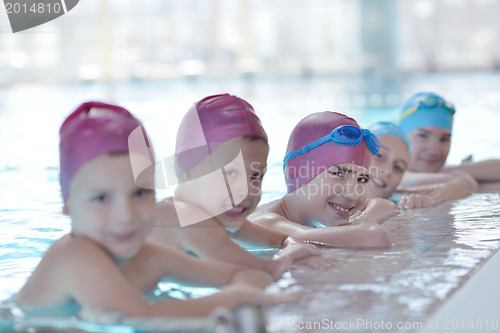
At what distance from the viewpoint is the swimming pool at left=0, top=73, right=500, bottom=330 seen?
4.49m

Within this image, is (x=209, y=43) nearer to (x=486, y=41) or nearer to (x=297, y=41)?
(x=297, y=41)

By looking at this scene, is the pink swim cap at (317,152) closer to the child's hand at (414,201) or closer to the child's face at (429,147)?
the child's hand at (414,201)

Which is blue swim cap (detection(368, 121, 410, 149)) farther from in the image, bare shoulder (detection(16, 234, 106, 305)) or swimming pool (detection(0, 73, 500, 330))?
bare shoulder (detection(16, 234, 106, 305))

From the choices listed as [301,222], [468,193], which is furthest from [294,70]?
[301,222]

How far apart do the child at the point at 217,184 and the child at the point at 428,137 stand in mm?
2884

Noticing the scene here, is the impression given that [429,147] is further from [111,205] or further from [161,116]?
[161,116]

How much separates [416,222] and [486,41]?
2271 centimetres

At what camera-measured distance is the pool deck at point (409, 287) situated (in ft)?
7.52

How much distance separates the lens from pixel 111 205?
90.1 inches

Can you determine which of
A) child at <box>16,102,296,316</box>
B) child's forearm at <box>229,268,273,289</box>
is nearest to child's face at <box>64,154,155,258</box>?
child at <box>16,102,296,316</box>

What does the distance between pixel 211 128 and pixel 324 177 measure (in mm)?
1012

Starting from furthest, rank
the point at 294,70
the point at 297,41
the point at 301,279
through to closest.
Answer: the point at 297,41, the point at 294,70, the point at 301,279

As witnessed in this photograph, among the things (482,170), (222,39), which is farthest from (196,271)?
(222,39)

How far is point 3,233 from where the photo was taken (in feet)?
14.1
